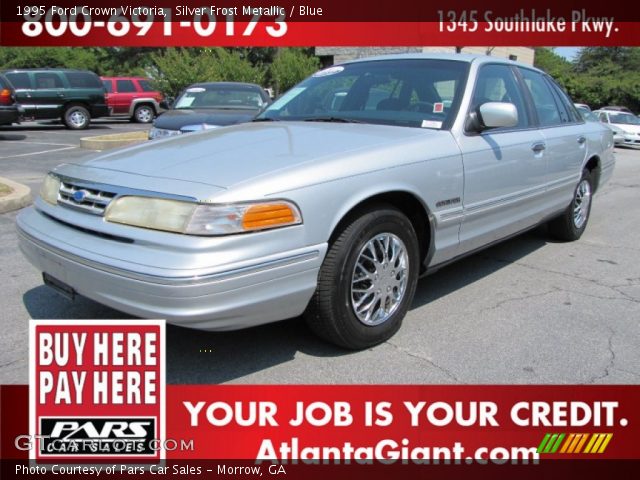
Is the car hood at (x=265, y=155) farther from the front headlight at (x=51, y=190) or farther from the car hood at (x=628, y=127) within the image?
the car hood at (x=628, y=127)

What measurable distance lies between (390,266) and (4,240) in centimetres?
363

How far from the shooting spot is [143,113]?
21.2m

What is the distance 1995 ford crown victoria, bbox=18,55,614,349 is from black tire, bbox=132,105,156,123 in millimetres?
17967

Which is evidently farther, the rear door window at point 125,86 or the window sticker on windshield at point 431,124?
the rear door window at point 125,86

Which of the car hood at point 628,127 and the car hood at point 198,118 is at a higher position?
the car hood at point 628,127

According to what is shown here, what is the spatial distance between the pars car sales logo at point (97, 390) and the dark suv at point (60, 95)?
16.3m

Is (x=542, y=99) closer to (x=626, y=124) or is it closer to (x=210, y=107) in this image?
(x=210, y=107)

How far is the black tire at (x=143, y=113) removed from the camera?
69.6 ft

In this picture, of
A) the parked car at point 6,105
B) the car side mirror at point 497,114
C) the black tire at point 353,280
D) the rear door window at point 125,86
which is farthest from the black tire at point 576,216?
the rear door window at point 125,86

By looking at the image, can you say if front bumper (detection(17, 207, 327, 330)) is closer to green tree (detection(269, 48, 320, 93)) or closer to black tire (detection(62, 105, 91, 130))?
black tire (detection(62, 105, 91, 130))

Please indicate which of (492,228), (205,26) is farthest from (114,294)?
(205,26)

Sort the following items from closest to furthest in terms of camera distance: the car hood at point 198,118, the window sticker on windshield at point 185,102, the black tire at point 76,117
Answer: the car hood at point 198,118
the window sticker on windshield at point 185,102
the black tire at point 76,117

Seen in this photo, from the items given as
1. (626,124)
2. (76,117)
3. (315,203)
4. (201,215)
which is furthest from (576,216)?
(76,117)

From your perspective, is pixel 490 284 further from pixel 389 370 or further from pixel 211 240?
pixel 211 240
